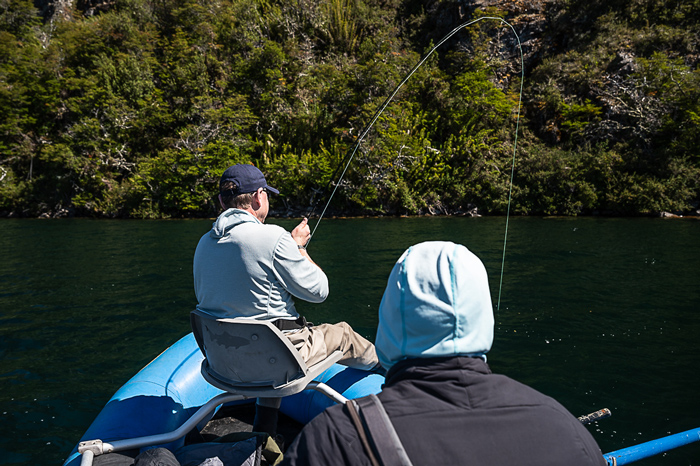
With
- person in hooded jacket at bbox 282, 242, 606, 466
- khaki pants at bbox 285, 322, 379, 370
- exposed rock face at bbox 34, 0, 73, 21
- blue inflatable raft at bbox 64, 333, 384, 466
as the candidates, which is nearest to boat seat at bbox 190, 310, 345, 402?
khaki pants at bbox 285, 322, 379, 370

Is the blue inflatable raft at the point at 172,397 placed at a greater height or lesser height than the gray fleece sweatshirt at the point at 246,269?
lesser

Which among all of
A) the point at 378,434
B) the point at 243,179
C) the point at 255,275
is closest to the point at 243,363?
the point at 255,275

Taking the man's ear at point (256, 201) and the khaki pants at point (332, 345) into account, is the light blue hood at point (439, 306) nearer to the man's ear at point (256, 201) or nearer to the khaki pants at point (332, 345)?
the khaki pants at point (332, 345)

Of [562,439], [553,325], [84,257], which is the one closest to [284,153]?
[84,257]

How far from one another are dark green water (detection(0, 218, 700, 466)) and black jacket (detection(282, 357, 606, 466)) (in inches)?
106

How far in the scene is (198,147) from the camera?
67.2 ft

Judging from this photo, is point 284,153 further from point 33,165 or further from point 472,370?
point 472,370

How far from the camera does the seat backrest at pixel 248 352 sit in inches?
71.4

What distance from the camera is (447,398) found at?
0.80m

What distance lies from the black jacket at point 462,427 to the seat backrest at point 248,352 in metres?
1.04

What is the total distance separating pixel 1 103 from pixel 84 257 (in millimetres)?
19486

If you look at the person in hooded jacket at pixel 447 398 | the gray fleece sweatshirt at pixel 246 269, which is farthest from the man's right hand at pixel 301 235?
the person in hooded jacket at pixel 447 398

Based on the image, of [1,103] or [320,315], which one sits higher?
[1,103]

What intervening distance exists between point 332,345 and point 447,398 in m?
1.52
